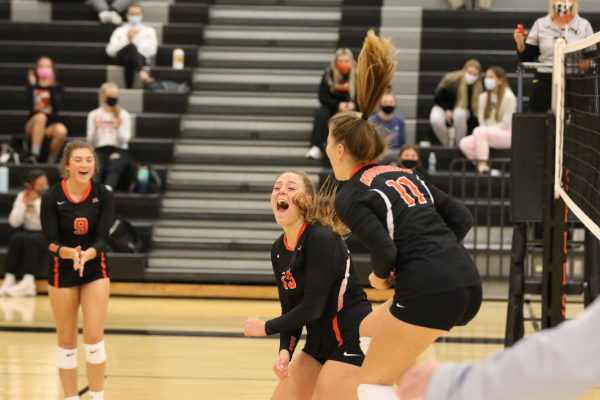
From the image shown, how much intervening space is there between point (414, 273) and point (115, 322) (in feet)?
16.8

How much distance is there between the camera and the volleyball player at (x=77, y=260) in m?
4.36

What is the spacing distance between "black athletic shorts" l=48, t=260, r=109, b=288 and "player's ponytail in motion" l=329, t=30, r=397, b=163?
2.15 metres

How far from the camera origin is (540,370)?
1.04 m

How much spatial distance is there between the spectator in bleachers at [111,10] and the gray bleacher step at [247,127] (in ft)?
7.64

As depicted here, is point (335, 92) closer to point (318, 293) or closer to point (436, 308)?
point (318, 293)

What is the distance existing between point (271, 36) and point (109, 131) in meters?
3.43

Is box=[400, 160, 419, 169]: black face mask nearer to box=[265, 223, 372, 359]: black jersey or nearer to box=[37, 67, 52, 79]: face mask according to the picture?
box=[265, 223, 372, 359]: black jersey

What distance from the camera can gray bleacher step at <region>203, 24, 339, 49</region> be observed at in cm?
1141

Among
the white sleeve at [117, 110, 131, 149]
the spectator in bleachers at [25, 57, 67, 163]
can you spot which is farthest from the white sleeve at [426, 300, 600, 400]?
the spectator in bleachers at [25, 57, 67, 163]

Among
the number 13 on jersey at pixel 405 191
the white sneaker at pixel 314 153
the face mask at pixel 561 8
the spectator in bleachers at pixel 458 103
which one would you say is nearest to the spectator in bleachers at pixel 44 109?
the white sneaker at pixel 314 153

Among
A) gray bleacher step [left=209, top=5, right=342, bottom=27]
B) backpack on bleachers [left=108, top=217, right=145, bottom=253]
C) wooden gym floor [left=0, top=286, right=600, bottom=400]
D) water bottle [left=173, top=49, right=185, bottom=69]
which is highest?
gray bleacher step [left=209, top=5, right=342, bottom=27]

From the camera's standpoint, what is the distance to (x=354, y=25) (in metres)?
11.5

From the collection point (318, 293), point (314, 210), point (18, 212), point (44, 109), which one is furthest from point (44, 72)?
point (318, 293)

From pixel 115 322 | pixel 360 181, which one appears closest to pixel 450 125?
pixel 115 322
